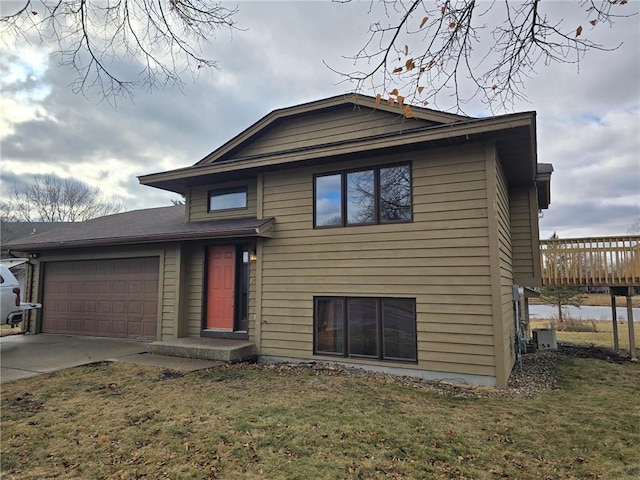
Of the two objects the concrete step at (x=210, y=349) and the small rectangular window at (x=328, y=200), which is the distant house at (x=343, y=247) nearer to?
the small rectangular window at (x=328, y=200)

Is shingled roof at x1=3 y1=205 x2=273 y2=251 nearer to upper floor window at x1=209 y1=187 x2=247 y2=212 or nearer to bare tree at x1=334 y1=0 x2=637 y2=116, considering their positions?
upper floor window at x1=209 y1=187 x2=247 y2=212

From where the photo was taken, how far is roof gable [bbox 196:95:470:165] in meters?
7.49

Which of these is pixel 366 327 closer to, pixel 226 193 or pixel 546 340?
pixel 226 193

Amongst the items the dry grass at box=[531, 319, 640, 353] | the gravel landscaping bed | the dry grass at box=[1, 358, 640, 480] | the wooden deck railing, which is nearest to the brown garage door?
the dry grass at box=[1, 358, 640, 480]

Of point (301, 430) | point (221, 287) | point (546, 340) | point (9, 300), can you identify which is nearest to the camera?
point (301, 430)

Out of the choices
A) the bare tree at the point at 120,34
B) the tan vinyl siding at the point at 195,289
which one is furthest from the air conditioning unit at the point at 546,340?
the bare tree at the point at 120,34

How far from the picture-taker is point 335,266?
7.62 m

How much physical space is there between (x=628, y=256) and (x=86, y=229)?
15.5 meters

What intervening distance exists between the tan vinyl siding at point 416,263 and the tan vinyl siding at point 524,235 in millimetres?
3694

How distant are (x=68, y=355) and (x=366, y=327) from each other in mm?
6374

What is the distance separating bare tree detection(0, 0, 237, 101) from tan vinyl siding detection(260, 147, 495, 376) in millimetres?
4427

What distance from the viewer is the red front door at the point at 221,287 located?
29.6ft

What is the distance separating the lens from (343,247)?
759 cm

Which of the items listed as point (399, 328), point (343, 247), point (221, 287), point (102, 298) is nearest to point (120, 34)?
point (343, 247)
